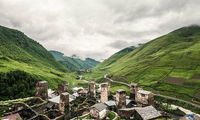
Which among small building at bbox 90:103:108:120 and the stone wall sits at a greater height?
the stone wall

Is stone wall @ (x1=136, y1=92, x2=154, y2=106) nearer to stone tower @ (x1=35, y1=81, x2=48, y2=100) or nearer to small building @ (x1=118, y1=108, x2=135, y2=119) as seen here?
small building @ (x1=118, y1=108, x2=135, y2=119)

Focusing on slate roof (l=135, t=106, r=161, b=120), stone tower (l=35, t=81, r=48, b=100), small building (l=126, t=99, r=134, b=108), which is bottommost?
small building (l=126, t=99, r=134, b=108)

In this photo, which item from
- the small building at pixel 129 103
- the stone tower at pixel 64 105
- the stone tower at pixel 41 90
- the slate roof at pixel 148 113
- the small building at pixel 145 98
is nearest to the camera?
the slate roof at pixel 148 113

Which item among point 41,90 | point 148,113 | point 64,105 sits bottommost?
point 148,113

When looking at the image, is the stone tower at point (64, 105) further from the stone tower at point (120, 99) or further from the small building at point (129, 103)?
the small building at point (129, 103)

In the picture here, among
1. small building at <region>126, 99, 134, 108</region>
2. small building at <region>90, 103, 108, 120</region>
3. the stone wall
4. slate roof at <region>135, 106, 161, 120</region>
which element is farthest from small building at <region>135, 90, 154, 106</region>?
small building at <region>90, 103, 108, 120</region>

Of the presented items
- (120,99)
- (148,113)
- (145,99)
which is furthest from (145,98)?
(148,113)

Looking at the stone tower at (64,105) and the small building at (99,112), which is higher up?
the stone tower at (64,105)

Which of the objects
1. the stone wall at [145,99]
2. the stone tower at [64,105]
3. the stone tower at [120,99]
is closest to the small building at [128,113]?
the stone tower at [120,99]

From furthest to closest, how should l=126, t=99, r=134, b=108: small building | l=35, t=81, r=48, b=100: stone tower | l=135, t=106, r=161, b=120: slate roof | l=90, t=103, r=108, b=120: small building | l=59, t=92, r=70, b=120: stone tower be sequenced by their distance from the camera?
l=126, t=99, r=134, b=108: small building
l=35, t=81, r=48, b=100: stone tower
l=90, t=103, r=108, b=120: small building
l=59, t=92, r=70, b=120: stone tower
l=135, t=106, r=161, b=120: slate roof

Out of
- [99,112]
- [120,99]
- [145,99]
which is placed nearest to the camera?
[99,112]

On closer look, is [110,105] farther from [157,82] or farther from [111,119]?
[157,82]

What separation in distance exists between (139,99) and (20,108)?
39.6 meters

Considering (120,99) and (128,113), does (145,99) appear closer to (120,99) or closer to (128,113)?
(120,99)
